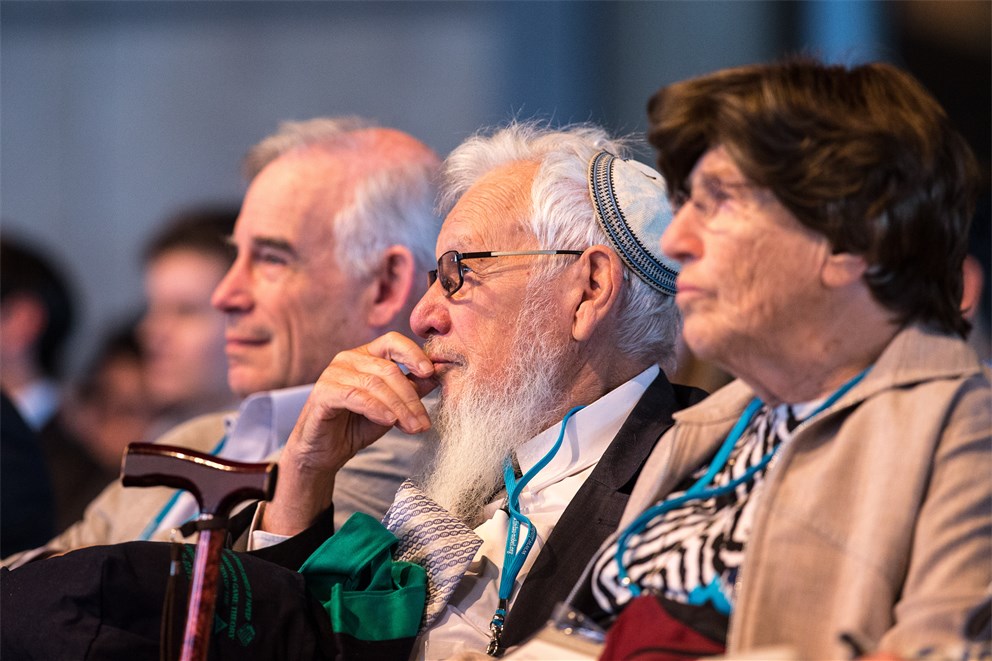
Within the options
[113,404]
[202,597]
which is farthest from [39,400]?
[202,597]

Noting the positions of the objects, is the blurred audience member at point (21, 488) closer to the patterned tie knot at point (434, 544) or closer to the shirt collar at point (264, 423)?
the shirt collar at point (264, 423)

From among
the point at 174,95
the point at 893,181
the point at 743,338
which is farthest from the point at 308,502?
the point at 174,95

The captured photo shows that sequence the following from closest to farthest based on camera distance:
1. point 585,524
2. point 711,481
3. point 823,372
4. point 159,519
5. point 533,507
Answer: point 823,372 → point 711,481 → point 585,524 → point 533,507 → point 159,519

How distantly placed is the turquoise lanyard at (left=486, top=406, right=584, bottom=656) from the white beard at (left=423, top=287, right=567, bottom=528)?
0.40 ft

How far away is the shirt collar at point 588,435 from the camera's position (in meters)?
2.58

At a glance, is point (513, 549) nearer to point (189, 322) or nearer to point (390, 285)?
point (390, 285)

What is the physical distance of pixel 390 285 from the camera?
3.74 meters

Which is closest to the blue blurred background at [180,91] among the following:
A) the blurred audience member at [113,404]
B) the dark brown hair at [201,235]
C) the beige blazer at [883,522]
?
the blurred audience member at [113,404]

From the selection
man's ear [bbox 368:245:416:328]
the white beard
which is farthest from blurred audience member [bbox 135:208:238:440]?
the white beard

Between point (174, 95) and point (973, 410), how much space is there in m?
7.11

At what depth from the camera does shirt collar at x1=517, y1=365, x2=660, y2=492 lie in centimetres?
258

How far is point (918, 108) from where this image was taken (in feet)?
5.83

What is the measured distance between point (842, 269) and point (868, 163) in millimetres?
164

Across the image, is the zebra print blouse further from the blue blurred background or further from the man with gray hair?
the blue blurred background
